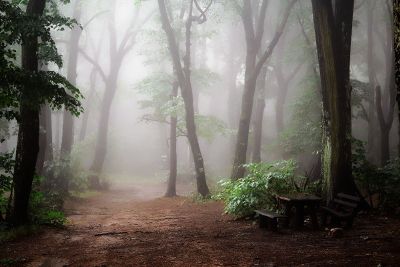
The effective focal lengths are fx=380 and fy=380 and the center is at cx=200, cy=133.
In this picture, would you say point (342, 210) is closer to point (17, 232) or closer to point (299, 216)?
point (299, 216)

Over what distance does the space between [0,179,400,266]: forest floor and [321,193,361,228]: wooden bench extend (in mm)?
348

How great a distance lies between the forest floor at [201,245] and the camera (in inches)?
251

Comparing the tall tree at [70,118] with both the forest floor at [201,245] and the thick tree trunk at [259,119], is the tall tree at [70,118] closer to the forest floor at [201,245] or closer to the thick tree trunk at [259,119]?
the forest floor at [201,245]

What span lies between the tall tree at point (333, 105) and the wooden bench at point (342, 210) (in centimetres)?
56

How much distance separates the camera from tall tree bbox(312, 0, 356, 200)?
10797 mm

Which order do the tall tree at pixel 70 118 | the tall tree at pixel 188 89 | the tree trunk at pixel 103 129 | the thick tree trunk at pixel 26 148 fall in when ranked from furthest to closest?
the tree trunk at pixel 103 129 → the tall tree at pixel 70 118 → the tall tree at pixel 188 89 → the thick tree trunk at pixel 26 148

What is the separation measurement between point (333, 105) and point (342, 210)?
2.98 metres

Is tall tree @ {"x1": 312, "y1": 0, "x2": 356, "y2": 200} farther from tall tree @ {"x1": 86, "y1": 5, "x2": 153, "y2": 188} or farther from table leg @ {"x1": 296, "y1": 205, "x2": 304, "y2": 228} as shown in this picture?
tall tree @ {"x1": 86, "y1": 5, "x2": 153, "y2": 188}

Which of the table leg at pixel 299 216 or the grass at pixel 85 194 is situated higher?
the table leg at pixel 299 216

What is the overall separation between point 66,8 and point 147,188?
13.7 metres

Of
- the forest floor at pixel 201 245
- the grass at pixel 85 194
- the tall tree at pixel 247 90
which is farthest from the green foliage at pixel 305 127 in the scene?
the grass at pixel 85 194

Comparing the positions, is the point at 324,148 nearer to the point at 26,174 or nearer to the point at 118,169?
the point at 26,174

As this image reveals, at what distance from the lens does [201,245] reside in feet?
25.2

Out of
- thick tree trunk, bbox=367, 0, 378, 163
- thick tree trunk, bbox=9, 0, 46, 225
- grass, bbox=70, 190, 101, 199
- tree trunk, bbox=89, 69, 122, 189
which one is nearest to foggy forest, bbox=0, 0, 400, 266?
thick tree trunk, bbox=9, 0, 46, 225
